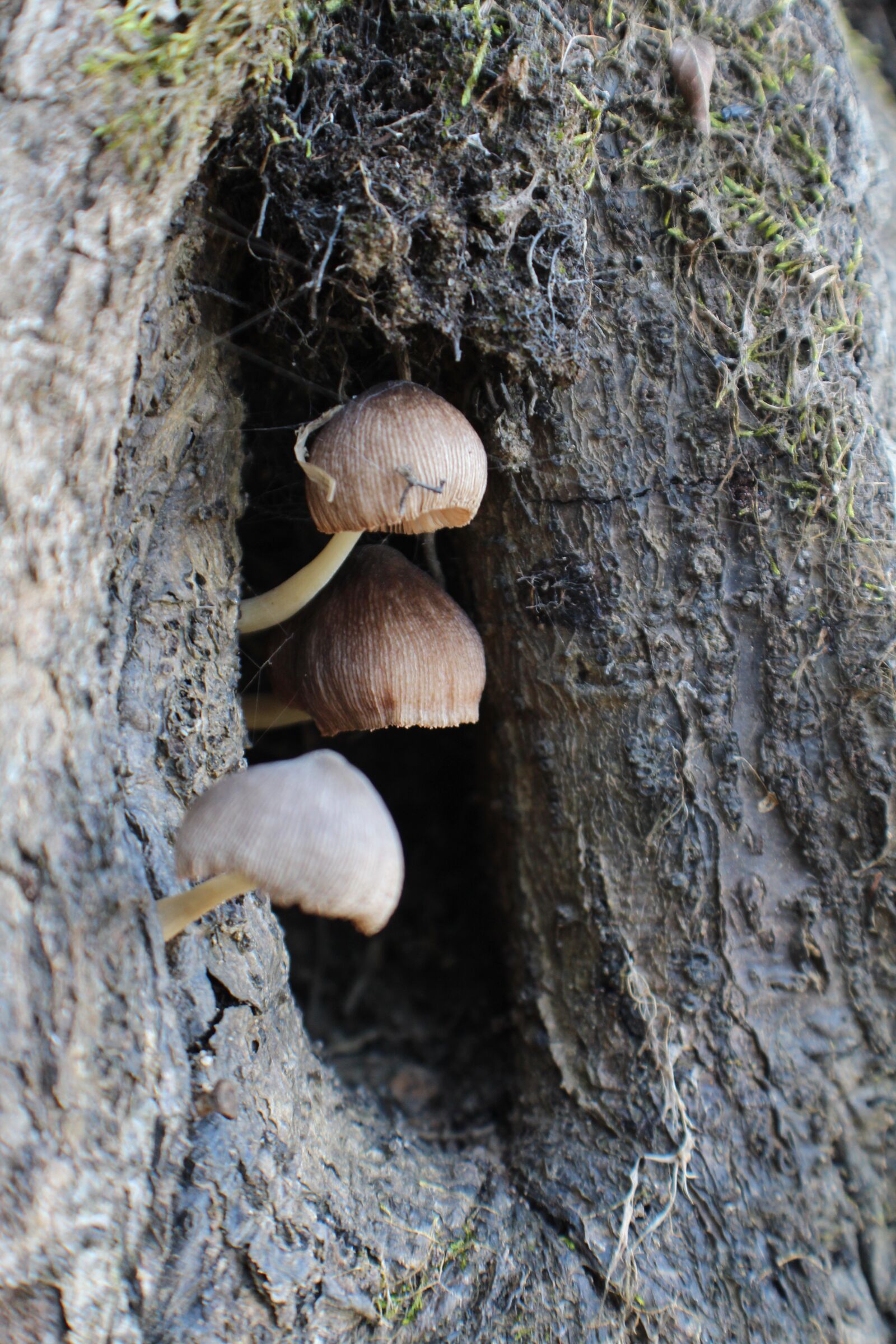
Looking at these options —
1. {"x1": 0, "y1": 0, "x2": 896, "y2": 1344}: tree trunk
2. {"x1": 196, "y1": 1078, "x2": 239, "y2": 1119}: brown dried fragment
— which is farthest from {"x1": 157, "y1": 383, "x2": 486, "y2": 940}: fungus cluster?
{"x1": 196, "y1": 1078, "x2": 239, "y2": 1119}: brown dried fragment

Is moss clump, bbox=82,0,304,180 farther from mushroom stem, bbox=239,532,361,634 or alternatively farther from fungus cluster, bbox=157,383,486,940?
mushroom stem, bbox=239,532,361,634

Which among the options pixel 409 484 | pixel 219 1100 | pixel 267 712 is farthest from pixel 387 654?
pixel 219 1100

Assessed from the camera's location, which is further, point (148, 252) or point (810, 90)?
point (810, 90)

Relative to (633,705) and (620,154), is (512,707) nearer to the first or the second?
(633,705)

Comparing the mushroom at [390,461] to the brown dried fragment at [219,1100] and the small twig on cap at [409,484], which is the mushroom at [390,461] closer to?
the small twig on cap at [409,484]

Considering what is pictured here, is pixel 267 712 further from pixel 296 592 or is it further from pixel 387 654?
pixel 387 654

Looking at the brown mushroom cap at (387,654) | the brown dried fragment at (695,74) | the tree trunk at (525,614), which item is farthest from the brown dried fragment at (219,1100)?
the brown dried fragment at (695,74)

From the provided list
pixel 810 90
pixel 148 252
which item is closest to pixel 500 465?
pixel 148 252

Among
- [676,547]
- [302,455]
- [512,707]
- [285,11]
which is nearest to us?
[285,11]
